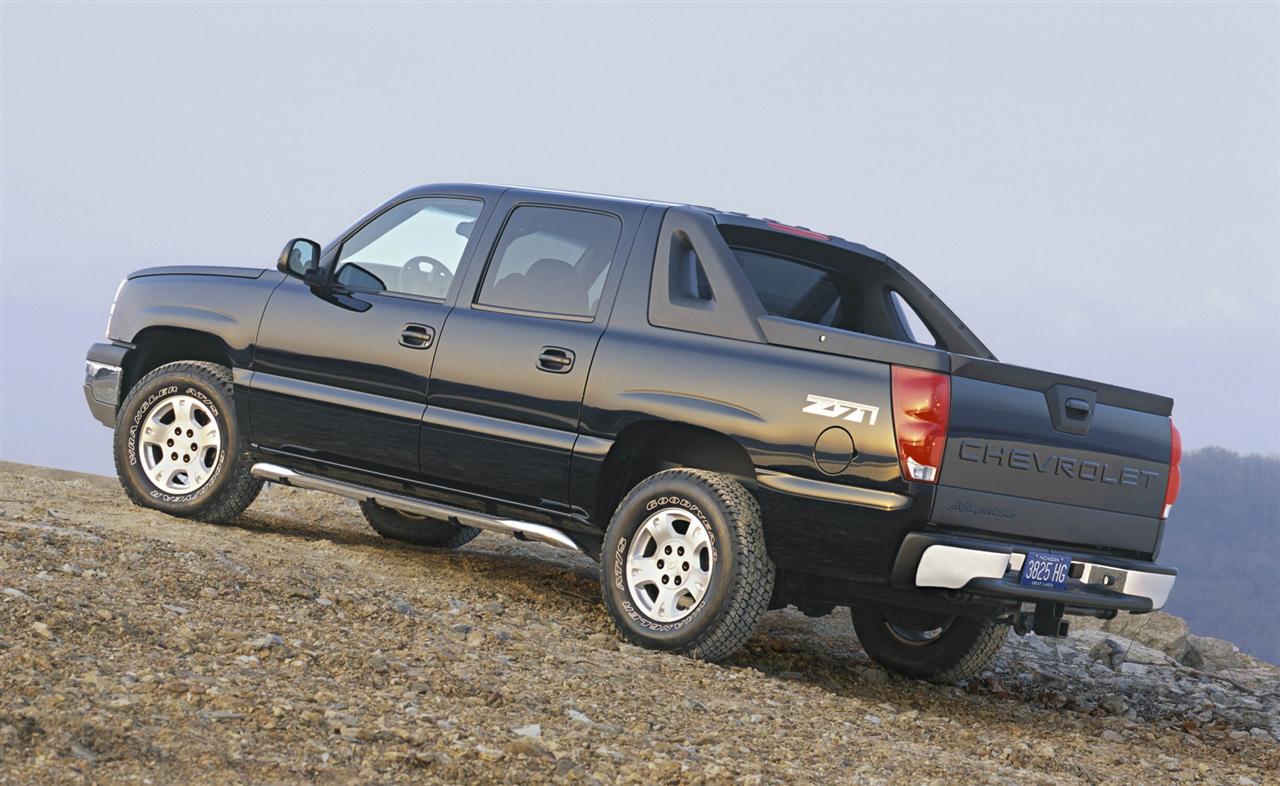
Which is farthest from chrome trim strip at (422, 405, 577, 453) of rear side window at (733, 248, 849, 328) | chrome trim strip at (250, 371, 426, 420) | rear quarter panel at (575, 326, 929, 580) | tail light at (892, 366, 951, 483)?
tail light at (892, 366, 951, 483)

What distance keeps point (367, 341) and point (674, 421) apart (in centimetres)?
191

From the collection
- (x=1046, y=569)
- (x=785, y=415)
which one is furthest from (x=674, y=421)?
(x=1046, y=569)

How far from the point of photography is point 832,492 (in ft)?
19.7

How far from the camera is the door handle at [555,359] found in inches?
267

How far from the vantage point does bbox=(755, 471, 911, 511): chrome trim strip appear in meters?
5.87

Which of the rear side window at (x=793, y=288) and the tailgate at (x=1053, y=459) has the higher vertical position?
the rear side window at (x=793, y=288)

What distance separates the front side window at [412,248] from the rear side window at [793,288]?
149 centimetres

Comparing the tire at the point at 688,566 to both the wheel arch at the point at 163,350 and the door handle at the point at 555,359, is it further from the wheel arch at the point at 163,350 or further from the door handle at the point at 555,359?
the wheel arch at the point at 163,350

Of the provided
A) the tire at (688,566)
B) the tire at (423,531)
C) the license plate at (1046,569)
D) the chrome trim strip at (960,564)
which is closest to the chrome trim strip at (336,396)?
the tire at (688,566)

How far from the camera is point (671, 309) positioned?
6.61m

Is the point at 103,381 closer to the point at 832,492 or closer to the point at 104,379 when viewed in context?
the point at 104,379

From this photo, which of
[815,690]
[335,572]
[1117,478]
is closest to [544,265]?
[335,572]

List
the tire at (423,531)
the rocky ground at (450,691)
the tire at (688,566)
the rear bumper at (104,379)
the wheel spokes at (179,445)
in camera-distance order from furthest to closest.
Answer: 1. the tire at (423,531)
2. the rear bumper at (104,379)
3. the wheel spokes at (179,445)
4. the tire at (688,566)
5. the rocky ground at (450,691)

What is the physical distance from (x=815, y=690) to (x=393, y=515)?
4040 mm
